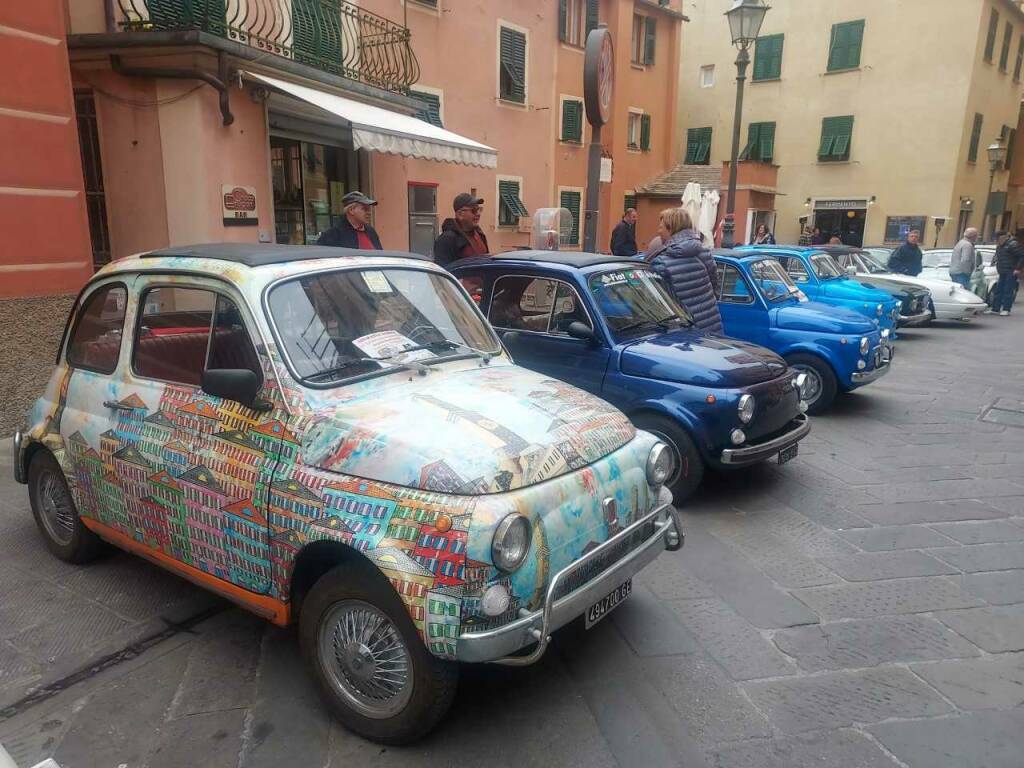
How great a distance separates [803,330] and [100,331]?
21.8 feet

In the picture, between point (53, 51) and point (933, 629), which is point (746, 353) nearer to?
point (933, 629)

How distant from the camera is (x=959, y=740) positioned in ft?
9.26

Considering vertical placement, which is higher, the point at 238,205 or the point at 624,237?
the point at 238,205

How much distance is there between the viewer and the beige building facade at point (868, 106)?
86.4 feet

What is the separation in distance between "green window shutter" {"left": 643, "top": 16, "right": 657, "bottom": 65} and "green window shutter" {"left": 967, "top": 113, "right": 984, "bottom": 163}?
13.2 m

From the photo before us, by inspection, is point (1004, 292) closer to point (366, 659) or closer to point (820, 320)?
point (820, 320)

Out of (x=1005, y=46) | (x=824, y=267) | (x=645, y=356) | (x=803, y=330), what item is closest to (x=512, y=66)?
(x=824, y=267)

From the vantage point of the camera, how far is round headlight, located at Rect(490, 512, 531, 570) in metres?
2.42

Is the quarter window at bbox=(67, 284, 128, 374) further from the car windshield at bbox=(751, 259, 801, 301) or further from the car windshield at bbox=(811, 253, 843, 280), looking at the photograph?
the car windshield at bbox=(811, 253, 843, 280)

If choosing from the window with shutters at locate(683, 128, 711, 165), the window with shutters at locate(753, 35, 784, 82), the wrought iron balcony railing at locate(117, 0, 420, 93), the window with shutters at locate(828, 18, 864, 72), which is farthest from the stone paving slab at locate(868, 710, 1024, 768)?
the window with shutters at locate(753, 35, 784, 82)

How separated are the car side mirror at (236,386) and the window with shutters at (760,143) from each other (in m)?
30.8

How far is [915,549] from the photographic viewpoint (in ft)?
15.0

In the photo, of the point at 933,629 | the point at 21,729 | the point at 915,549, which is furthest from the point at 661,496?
the point at 21,729

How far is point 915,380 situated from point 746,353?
568 cm
